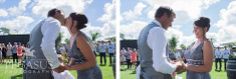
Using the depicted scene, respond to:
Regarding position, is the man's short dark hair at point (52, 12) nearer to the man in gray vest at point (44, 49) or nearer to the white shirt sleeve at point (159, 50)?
the man in gray vest at point (44, 49)

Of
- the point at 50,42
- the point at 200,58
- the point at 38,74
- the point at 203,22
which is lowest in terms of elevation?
the point at 38,74

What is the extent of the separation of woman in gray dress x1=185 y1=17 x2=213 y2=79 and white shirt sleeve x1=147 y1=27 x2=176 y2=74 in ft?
2.51

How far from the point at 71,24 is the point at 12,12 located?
694mm

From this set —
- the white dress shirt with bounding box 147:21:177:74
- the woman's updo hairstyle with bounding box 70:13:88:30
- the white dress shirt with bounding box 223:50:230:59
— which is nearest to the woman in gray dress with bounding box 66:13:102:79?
the woman's updo hairstyle with bounding box 70:13:88:30

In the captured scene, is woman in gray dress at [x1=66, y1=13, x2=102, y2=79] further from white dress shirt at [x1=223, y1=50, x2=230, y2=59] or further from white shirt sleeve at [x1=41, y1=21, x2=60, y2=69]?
white dress shirt at [x1=223, y1=50, x2=230, y2=59]

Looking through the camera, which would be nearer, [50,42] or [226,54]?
[50,42]

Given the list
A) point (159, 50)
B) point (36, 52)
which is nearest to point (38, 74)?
point (36, 52)

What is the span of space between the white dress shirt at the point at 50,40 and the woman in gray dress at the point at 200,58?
1.01 m

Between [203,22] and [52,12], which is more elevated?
[52,12]

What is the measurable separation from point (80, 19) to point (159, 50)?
1.25 m

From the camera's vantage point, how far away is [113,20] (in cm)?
363

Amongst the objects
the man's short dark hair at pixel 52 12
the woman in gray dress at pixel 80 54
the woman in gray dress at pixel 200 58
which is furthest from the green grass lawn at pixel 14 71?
the woman in gray dress at pixel 200 58

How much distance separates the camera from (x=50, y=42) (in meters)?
3.24

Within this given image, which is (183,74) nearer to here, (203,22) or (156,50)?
(203,22)
